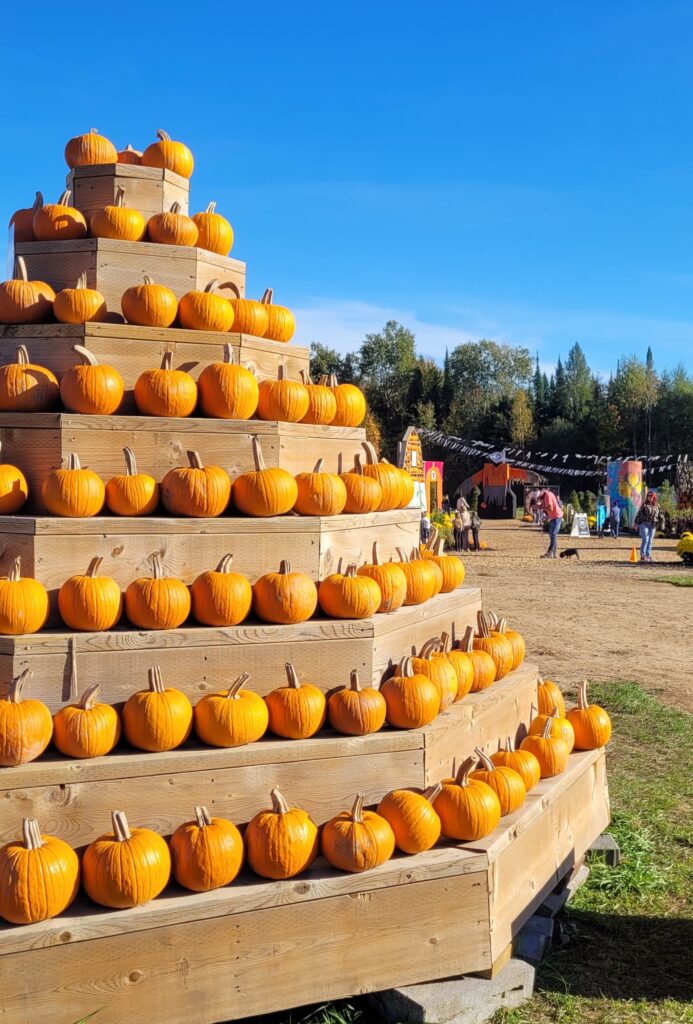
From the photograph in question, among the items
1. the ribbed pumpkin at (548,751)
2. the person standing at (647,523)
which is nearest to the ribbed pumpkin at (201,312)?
the ribbed pumpkin at (548,751)

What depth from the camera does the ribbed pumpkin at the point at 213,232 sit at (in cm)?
468

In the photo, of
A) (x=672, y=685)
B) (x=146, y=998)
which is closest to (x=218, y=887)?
(x=146, y=998)

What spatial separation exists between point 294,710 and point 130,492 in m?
1.14

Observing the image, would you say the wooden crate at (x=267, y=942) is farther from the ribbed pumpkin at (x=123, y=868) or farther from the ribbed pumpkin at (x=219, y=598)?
the ribbed pumpkin at (x=219, y=598)

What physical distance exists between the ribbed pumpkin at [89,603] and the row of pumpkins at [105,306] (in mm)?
1318

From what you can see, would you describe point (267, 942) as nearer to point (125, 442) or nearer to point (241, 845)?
point (241, 845)

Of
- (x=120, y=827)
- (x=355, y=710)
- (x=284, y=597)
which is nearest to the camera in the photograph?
(x=120, y=827)

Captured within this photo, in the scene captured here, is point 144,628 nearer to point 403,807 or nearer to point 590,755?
point 403,807

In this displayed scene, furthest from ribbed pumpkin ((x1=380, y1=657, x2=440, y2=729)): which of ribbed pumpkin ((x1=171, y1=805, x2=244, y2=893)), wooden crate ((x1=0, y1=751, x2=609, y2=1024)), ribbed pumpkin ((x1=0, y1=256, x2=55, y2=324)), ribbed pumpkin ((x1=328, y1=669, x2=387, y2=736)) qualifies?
ribbed pumpkin ((x1=0, y1=256, x2=55, y2=324))

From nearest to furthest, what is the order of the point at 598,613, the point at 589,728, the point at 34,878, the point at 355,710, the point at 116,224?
the point at 34,878, the point at 355,710, the point at 116,224, the point at 589,728, the point at 598,613

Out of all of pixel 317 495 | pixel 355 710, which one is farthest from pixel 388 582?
pixel 355 710

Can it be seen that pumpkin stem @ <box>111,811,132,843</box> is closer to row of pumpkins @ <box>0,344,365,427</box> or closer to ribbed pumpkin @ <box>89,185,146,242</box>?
row of pumpkins @ <box>0,344,365,427</box>

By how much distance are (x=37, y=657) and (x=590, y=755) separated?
2970 millimetres

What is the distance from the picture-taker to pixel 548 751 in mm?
4262
